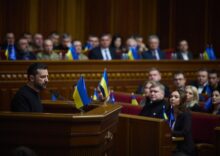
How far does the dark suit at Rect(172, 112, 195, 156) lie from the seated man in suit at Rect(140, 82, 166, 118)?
1.17 feet

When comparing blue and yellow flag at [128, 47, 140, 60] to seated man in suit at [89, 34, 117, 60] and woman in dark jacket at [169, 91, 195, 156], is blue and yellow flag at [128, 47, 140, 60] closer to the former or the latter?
seated man in suit at [89, 34, 117, 60]

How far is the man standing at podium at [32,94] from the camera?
20.9 ft

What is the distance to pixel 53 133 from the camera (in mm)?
A: 5629

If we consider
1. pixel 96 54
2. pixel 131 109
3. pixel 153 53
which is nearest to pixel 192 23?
pixel 153 53

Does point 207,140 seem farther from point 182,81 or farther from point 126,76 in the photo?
point 126,76

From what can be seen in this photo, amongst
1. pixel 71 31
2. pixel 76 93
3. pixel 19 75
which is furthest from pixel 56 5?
pixel 76 93

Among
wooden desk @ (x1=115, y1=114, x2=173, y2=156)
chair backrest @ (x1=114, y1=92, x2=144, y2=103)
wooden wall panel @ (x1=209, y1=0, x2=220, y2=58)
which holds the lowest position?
wooden desk @ (x1=115, y1=114, x2=173, y2=156)

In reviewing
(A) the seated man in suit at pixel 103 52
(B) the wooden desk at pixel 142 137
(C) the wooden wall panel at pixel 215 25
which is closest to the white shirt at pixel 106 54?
(A) the seated man in suit at pixel 103 52

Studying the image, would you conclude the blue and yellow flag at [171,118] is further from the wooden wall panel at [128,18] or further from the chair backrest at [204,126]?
the wooden wall panel at [128,18]

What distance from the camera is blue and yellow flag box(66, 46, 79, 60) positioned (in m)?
12.0

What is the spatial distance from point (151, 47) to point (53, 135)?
771 centimetres

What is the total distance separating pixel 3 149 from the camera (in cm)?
568

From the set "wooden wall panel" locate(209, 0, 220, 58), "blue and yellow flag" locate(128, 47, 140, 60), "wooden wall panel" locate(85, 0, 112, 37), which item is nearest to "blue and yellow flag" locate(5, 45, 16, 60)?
"blue and yellow flag" locate(128, 47, 140, 60)

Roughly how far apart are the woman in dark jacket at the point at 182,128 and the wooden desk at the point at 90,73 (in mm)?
3614
